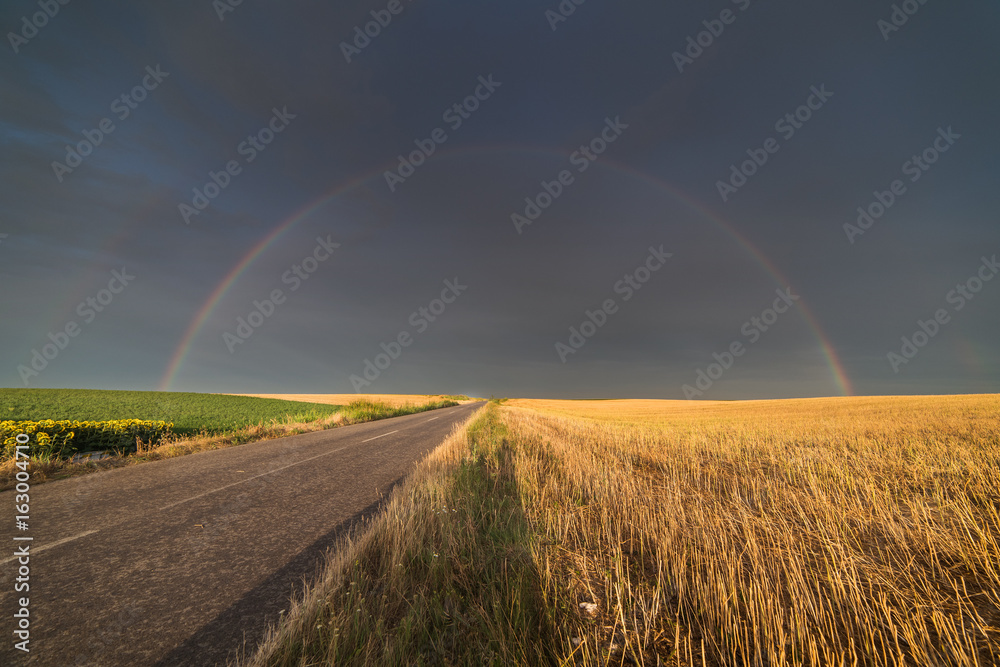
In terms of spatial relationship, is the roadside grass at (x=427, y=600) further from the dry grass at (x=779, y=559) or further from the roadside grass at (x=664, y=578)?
the dry grass at (x=779, y=559)

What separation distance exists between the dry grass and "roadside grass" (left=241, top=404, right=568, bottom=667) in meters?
0.37

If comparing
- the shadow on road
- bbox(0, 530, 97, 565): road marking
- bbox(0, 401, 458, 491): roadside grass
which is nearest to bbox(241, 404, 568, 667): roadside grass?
the shadow on road

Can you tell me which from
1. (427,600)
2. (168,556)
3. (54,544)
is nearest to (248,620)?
(427,600)

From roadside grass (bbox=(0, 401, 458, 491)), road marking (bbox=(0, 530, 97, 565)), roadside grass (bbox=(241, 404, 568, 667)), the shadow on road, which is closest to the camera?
roadside grass (bbox=(241, 404, 568, 667))

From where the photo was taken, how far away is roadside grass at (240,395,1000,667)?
2.60 metres

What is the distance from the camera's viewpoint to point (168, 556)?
4.38 m

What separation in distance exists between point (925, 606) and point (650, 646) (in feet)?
6.94

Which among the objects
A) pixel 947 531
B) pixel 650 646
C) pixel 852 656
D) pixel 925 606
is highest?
pixel 947 531

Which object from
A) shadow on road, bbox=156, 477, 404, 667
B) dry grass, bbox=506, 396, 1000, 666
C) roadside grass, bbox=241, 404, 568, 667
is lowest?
shadow on road, bbox=156, 477, 404, 667

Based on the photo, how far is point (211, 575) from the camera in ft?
13.1

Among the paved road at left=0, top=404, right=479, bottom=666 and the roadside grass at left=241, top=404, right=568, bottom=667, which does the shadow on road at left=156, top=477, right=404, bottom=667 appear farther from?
the roadside grass at left=241, top=404, right=568, bottom=667

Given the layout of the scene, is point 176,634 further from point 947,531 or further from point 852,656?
point 947,531

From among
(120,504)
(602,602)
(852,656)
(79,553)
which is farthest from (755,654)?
(120,504)

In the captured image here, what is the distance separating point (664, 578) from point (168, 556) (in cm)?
558
